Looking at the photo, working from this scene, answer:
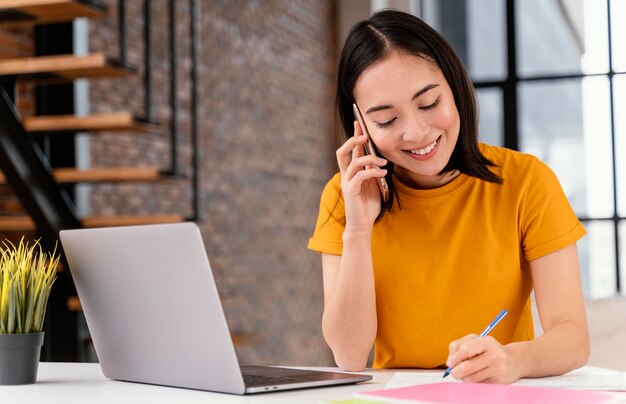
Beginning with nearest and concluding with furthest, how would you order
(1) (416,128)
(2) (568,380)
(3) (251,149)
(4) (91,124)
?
(2) (568,380) → (1) (416,128) → (4) (91,124) → (3) (251,149)

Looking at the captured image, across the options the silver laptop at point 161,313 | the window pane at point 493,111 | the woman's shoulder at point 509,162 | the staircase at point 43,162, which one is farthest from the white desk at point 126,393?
the window pane at point 493,111

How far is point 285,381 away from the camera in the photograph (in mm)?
Result: 1348

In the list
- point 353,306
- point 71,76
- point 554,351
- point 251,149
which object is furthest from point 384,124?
point 251,149

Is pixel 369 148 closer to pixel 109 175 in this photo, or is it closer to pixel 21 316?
pixel 21 316

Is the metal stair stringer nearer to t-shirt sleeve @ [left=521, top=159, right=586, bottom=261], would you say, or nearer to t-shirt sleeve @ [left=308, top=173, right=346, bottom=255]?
t-shirt sleeve @ [left=308, top=173, right=346, bottom=255]

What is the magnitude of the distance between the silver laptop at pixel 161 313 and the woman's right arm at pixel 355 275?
260 millimetres

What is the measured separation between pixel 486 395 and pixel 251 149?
502cm

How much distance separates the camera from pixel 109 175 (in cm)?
350

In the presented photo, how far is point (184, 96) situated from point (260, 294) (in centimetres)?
154

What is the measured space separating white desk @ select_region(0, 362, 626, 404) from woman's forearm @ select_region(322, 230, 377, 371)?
0.20m

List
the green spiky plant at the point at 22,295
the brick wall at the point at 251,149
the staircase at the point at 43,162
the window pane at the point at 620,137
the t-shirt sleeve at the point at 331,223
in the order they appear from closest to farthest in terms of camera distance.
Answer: the green spiky plant at the point at 22,295 → the t-shirt sleeve at the point at 331,223 → the staircase at the point at 43,162 → the brick wall at the point at 251,149 → the window pane at the point at 620,137

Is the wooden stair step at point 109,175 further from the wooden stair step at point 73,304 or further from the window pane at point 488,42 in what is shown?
the window pane at point 488,42

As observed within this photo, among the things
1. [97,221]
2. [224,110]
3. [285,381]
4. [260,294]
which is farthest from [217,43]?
[285,381]

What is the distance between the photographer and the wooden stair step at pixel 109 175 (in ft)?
11.4
